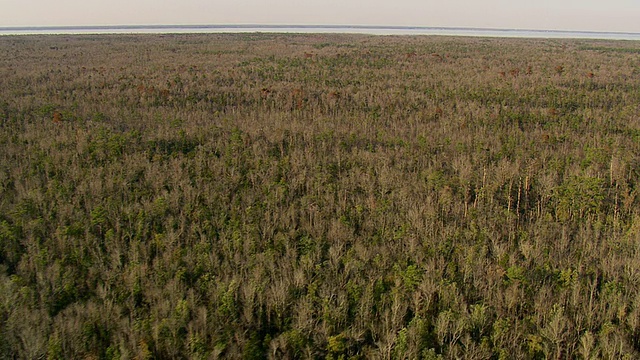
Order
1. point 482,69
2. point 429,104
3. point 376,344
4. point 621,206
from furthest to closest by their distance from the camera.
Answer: point 482,69 → point 429,104 → point 621,206 → point 376,344

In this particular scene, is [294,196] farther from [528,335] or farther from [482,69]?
[482,69]

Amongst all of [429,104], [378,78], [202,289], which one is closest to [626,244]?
[202,289]

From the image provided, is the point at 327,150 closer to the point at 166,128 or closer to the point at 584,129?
the point at 166,128

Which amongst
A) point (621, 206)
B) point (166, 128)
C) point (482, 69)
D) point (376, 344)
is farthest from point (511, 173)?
point (482, 69)

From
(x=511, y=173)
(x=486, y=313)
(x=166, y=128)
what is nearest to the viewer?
(x=486, y=313)

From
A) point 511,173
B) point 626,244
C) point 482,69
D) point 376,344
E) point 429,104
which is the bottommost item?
point 376,344

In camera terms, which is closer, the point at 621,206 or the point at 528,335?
the point at 528,335

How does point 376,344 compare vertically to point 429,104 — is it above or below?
below
